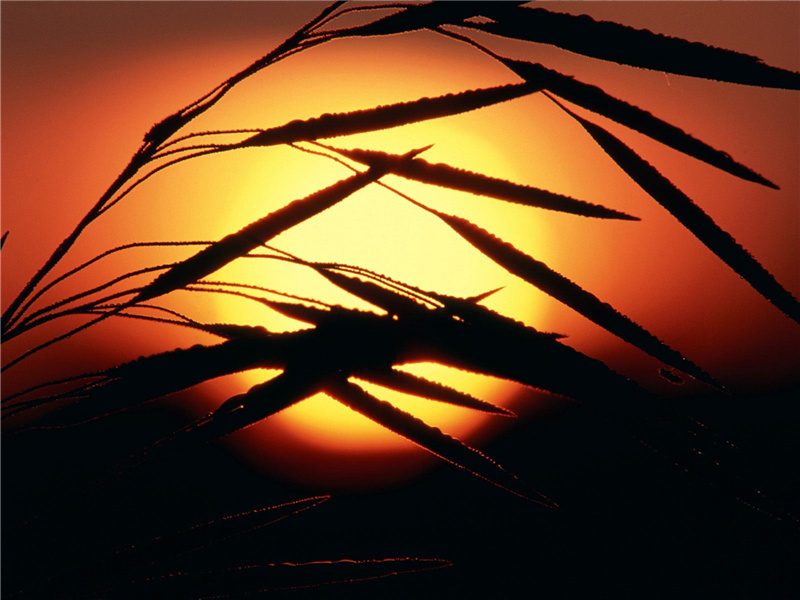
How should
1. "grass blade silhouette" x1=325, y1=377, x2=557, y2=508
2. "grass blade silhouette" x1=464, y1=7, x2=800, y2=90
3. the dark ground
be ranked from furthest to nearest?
the dark ground < "grass blade silhouette" x1=325, y1=377, x2=557, y2=508 < "grass blade silhouette" x1=464, y1=7, x2=800, y2=90

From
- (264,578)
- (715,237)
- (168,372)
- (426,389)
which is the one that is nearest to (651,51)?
(715,237)

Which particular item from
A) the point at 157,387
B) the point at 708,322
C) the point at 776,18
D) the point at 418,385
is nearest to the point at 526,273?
the point at 418,385

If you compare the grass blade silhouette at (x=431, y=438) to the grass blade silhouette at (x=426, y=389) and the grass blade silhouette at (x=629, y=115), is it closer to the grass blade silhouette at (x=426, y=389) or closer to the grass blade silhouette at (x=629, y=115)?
the grass blade silhouette at (x=426, y=389)

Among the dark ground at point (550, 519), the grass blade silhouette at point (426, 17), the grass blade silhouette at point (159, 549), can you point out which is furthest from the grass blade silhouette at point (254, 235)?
the dark ground at point (550, 519)

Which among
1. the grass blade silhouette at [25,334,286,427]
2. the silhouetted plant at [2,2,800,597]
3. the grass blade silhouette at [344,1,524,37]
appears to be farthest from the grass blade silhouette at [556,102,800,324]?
the grass blade silhouette at [25,334,286,427]

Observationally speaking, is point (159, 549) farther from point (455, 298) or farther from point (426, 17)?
point (426, 17)

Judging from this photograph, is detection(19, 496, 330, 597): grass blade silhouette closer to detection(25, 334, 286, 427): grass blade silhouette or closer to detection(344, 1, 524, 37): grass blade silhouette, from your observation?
detection(25, 334, 286, 427): grass blade silhouette
